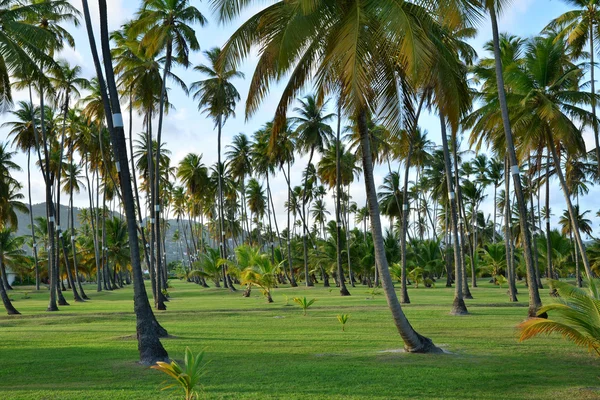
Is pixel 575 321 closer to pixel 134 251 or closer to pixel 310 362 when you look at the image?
pixel 310 362

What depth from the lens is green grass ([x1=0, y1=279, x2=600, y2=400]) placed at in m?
8.38

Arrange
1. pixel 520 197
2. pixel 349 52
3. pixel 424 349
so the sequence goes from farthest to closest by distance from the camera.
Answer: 1. pixel 520 197
2. pixel 424 349
3. pixel 349 52

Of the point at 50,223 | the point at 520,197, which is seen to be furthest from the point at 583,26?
the point at 50,223

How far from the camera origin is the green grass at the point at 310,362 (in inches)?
330

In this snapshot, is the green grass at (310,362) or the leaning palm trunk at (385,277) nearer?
the green grass at (310,362)

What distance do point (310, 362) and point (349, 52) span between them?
5.78m

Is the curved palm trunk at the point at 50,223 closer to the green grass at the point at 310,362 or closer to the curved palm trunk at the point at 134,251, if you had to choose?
the green grass at the point at 310,362

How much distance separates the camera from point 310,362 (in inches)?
423

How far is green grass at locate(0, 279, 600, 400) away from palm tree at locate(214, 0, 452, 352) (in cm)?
172

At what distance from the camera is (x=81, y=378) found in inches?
387

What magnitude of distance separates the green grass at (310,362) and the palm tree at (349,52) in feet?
5.63

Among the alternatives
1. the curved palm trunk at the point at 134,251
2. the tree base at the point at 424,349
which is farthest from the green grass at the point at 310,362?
the curved palm trunk at the point at 134,251

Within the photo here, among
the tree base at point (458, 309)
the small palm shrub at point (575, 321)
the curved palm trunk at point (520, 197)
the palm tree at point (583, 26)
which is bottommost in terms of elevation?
the tree base at point (458, 309)

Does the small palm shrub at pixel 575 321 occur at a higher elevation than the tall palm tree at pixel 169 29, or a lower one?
lower
